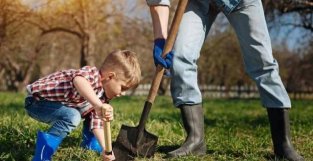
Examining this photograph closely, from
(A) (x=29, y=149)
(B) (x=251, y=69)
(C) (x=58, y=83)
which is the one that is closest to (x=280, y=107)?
(B) (x=251, y=69)

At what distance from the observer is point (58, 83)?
365 centimetres

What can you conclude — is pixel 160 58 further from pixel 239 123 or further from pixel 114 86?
pixel 239 123

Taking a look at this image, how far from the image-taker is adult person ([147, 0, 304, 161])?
3932mm

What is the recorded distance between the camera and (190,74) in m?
4.05

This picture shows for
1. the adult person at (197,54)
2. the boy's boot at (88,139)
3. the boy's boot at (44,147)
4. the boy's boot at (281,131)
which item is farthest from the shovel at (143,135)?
the boy's boot at (281,131)

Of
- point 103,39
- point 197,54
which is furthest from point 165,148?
point 103,39

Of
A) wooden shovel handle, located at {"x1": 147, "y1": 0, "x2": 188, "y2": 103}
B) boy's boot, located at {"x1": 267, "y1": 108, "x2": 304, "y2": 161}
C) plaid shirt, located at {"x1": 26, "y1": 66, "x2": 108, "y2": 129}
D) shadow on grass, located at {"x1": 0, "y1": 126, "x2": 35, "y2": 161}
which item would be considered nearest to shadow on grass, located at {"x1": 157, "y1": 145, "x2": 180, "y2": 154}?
wooden shovel handle, located at {"x1": 147, "y1": 0, "x2": 188, "y2": 103}

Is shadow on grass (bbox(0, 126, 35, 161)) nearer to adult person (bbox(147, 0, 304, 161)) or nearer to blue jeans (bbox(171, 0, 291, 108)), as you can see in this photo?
adult person (bbox(147, 0, 304, 161))

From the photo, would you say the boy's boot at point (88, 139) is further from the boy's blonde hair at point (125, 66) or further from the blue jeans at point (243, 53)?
the boy's blonde hair at point (125, 66)

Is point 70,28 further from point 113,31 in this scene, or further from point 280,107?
point 280,107

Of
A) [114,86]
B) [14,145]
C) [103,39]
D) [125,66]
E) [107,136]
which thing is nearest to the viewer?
[107,136]

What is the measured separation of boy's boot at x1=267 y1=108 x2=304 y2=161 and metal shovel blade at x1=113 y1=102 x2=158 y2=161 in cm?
92

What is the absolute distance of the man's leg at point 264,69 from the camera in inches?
155

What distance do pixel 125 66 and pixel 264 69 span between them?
44.1 inches
